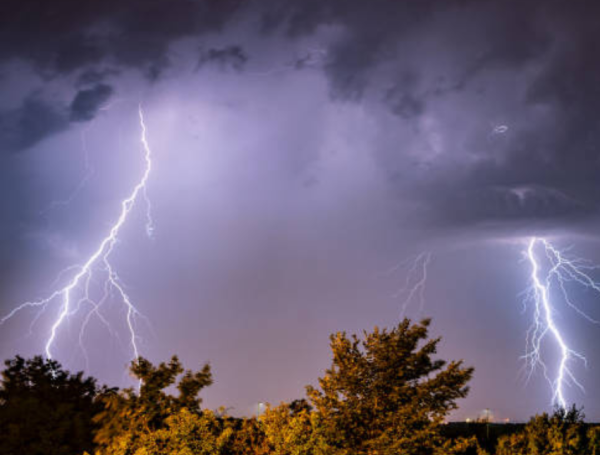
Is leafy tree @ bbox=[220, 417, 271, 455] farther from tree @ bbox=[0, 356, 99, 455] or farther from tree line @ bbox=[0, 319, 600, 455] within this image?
tree @ bbox=[0, 356, 99, 455]

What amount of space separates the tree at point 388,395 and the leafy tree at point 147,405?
2900 millimetres

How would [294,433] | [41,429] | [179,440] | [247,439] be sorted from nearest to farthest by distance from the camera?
1. [294,433]
2. [179,440]
3. [247,439]
4. [41,429]

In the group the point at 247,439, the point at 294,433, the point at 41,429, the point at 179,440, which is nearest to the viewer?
the point at 294,433

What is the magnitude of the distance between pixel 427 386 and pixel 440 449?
4.48 ft

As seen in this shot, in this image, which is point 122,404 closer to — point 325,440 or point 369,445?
point 325,440

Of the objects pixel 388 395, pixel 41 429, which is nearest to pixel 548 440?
pixel 388 395

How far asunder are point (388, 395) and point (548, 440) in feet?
11.1

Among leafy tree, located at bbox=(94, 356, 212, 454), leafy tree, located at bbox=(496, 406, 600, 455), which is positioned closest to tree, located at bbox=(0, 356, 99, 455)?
leafy tree, located at bbox=(94, 356, 212, 454)

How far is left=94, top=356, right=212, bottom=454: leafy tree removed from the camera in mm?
12203

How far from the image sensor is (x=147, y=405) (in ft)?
40.7

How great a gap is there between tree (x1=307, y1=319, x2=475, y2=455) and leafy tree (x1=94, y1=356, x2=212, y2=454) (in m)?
2.90

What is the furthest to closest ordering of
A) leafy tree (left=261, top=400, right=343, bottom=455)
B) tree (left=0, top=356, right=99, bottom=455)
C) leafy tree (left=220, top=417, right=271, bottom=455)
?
tree (left=0, top=356, right=99, bottom=455) < leafy tree (left=220, top=417, right=271, bottom=455) < leafy tree (left=261, top=400, right=343, bottom=455)

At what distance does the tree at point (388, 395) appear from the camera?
40.7 feet

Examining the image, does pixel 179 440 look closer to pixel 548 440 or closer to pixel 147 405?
pixel 147 405
